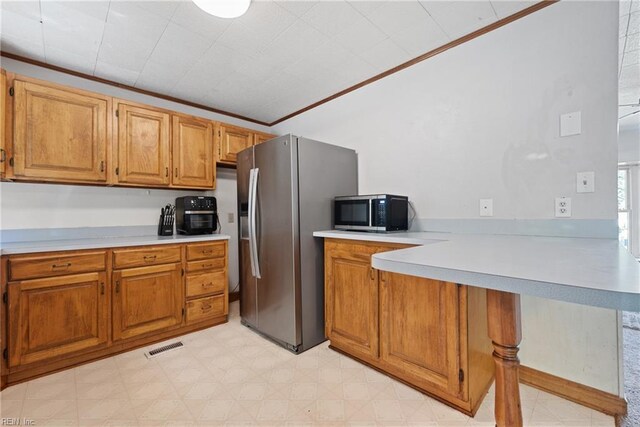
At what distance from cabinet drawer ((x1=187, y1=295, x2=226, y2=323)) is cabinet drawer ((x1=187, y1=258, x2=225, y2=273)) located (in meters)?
0.28

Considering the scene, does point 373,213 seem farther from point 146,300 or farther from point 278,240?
point 146,300

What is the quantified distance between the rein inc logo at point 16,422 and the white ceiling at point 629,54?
4218mm

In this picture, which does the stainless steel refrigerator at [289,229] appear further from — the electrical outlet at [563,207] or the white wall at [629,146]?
the white wall at [629,146]

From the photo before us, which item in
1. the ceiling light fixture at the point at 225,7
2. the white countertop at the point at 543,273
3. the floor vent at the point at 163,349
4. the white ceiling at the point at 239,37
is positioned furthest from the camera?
the floor vent at the point at 163,349

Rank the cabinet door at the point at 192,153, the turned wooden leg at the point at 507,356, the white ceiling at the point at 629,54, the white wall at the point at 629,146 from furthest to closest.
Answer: the white wall at the point at 629,146 < the cabinet door at the point at 192,153 < the white ceiling at the point at 629,54 < the turned wooden leg at the point at 507,356

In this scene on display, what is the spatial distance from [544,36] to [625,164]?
4.72 metres

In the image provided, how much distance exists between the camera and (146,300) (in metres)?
2.26

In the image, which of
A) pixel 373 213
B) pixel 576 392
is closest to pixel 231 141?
pixel 373 213

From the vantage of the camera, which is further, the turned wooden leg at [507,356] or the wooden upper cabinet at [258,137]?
the wooden upper cabinet at [258,137]

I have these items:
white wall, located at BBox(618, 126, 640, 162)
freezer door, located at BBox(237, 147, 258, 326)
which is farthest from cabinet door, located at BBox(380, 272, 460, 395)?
white wall, located at BBox(618, 126, 640, 162)

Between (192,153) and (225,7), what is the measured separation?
5.15ft

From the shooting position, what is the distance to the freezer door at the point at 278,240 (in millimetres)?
2156

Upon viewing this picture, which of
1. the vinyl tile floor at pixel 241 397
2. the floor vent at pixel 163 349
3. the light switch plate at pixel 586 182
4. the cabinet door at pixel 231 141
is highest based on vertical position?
the cabinet door at pixel 231 141

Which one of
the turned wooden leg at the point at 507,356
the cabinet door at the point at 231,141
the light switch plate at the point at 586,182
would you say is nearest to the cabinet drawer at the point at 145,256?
the cabinet door at the point at 231,141
